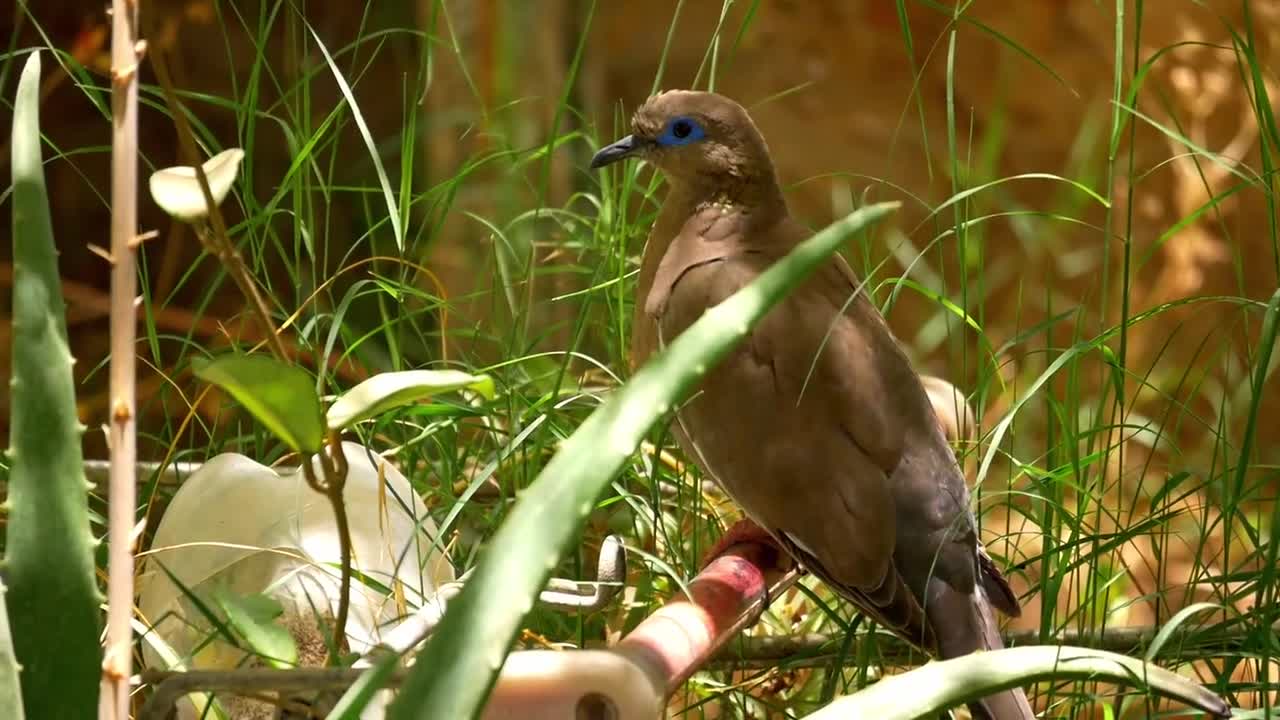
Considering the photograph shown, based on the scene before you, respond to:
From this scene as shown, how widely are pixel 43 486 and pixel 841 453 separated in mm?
729

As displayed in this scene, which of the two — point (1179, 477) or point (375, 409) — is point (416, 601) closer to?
point (375, 409)

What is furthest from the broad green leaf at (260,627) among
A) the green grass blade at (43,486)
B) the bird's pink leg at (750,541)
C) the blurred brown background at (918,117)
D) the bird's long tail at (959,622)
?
the blurred brown background at (918,117)

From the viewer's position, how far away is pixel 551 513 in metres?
0.58

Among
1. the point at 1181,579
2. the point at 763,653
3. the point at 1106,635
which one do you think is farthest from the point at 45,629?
the point at 1181,579

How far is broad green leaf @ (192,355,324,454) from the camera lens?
636mm

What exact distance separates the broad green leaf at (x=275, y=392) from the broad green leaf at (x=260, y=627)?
0.51 feet

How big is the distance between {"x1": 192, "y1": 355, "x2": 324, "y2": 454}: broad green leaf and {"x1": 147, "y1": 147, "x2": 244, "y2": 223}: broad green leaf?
6 centimetres

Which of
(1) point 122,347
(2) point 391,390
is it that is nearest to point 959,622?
(2) point 391,390

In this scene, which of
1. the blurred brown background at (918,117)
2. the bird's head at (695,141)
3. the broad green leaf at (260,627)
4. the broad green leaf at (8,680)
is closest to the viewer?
the broad green leaf at (8,680)

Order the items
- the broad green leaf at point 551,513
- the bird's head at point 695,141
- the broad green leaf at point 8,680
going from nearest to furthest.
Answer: the broad green leaf at point 551,513 < the broad green leaf at point 8,680 < the bird's head at point 695,141

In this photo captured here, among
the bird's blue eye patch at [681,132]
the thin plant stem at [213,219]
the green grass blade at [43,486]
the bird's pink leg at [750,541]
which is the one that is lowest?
the green grass blade at [43,486]

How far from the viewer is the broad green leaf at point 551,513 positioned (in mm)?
569

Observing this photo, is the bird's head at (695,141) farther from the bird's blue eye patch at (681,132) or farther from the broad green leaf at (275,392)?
the broad green leaf at (275,392)

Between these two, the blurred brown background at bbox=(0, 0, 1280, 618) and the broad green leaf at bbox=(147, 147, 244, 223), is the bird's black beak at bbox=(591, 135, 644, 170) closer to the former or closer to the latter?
the broad green leaf at bbox=(147, 147, 244, 223)
